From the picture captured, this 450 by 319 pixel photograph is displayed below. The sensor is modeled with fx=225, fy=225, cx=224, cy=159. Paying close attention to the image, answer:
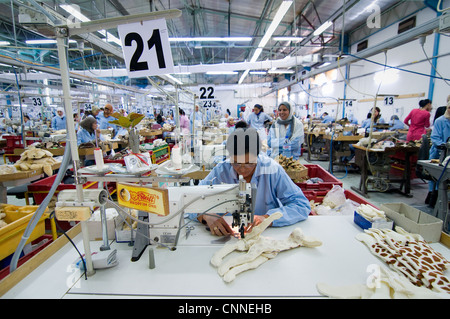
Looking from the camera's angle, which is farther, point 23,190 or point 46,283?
point 23,190

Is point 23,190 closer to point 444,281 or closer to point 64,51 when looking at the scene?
point 64,51

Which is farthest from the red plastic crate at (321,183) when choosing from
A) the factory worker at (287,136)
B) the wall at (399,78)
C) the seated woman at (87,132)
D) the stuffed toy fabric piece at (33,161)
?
the seated woman at (87,132)

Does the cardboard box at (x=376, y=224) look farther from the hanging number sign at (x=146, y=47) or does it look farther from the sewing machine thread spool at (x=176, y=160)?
the hanging number sign at (x=146, y=47)

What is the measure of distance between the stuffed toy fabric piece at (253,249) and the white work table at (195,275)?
1.1 inches

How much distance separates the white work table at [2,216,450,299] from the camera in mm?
963

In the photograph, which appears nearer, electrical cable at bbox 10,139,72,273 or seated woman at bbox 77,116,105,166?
electrical cable at bbox 10,139,72,273

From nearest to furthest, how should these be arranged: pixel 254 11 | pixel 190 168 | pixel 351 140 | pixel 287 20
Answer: pixel 190 168 → pixel 351 140 → pixel 254 11 → pixel 287 20

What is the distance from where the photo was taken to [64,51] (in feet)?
3.26

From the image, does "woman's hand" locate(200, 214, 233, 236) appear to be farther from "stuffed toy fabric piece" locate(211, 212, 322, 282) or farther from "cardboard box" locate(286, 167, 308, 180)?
"cardboard box" locate(286, 167, 308, 180)

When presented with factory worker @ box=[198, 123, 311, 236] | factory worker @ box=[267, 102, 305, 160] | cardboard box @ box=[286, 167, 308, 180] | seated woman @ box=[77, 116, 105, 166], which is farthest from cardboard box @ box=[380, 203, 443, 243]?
seated woman @ box=[77, 116, 105, 166]

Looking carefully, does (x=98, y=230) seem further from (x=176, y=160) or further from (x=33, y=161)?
(x=33, y=161)

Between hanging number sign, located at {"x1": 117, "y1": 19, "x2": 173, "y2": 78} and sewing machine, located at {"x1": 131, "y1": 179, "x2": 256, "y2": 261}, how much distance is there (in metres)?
0.72
